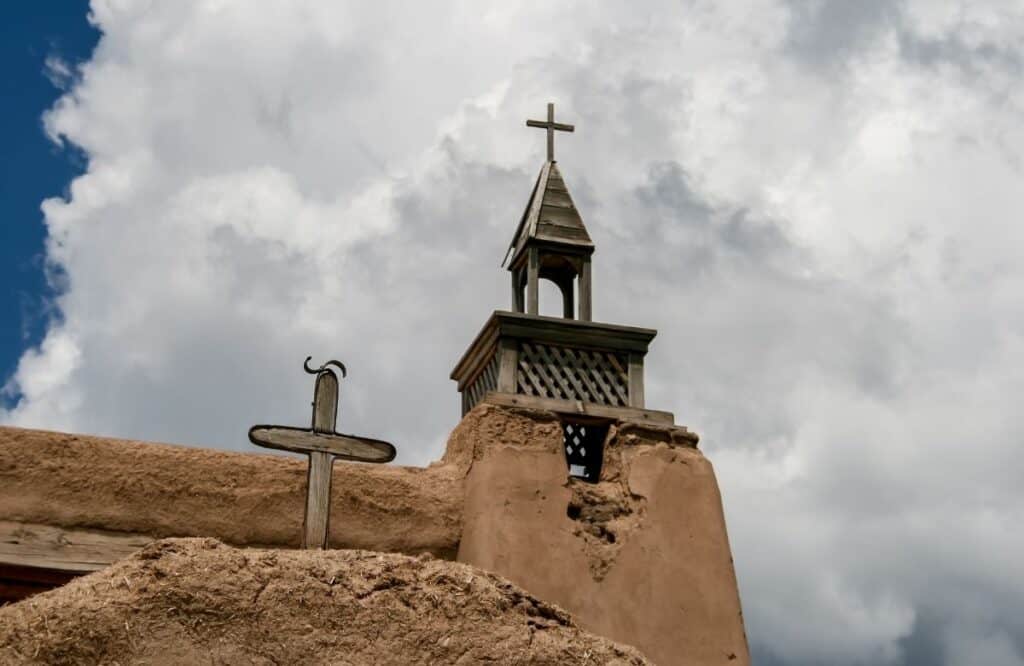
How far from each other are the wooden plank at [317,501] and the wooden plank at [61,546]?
1301 mm

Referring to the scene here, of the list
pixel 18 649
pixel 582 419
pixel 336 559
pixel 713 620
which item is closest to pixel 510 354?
pixel 582 419

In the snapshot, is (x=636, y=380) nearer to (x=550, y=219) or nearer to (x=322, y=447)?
(x=550, y=219)

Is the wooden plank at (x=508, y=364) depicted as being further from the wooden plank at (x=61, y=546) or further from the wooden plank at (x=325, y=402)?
the wooden plank at (x=61, y=546)

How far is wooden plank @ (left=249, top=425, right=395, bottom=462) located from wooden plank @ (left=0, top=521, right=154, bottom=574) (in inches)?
57.7

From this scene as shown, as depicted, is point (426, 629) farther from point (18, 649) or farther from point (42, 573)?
point (42, 573)

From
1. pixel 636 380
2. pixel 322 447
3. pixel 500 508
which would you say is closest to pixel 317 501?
pixel 322 447

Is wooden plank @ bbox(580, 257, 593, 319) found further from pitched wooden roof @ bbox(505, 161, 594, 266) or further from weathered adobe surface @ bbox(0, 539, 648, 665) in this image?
weathered adobe surface @ bbox(0, 539, 648, 665)

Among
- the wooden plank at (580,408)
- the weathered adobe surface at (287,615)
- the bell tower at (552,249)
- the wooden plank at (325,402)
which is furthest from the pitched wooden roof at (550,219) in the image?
the weathered adobe surface at (287,615)

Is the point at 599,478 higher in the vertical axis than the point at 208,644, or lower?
higher

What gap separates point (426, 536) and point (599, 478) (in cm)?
167

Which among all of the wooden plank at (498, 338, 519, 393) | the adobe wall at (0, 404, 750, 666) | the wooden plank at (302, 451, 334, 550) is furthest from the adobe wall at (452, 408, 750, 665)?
the wooden plank at (302, 451, 334, 550)

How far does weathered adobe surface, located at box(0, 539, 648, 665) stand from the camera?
5609 mm

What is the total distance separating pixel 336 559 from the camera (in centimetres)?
632

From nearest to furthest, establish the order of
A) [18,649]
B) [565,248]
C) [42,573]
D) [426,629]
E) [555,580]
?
1. [18,649]
2. [426,629]
3. [42,573]
4. [555,580]
5. [565,248]
